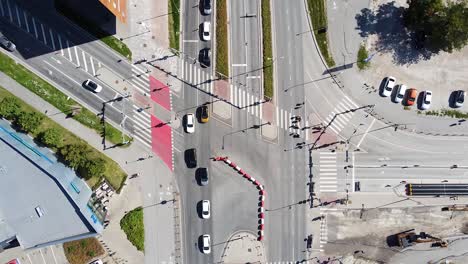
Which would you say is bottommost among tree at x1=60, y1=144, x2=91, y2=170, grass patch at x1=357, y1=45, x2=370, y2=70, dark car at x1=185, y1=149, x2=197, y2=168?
dark car at x1=185, y1=149, x2=197, y2=168

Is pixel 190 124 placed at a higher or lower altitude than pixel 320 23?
lower

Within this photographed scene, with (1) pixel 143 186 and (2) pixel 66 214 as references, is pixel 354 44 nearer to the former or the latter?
(1) pixel 143 186

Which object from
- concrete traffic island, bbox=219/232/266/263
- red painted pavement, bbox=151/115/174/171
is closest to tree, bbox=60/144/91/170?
red painted pavement, bbox=151/115/174/171

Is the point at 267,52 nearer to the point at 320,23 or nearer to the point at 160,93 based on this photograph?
the point at 320,23

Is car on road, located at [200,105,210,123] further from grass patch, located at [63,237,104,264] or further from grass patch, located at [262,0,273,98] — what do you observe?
grass patch, located at [63,237,104,264]

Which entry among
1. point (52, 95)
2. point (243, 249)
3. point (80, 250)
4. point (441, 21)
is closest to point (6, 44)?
point (52, 95)
